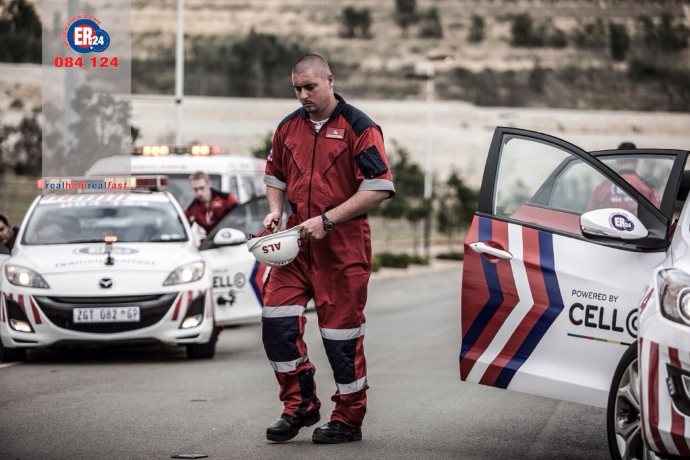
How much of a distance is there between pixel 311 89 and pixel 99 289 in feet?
16.1

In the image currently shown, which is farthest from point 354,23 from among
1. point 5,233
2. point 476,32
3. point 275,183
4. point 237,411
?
point 275,183

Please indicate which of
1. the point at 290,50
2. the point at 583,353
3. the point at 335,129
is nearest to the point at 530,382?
the point at 583,353

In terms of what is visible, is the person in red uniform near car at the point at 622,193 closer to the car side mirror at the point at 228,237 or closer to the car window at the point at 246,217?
the car side mirror at the point at 228,237

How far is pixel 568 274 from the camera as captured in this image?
7367 mm

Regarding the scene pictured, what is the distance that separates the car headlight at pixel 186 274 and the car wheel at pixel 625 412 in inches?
255

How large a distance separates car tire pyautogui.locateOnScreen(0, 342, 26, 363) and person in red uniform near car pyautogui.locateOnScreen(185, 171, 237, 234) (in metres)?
3.30

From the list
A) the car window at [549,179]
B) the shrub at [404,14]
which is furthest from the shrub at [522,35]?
the car window at [549,179]

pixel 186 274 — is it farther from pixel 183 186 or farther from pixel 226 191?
pixel 183 186

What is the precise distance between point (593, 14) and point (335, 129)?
135 m

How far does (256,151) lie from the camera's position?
3269 cm

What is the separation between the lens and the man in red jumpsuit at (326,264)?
8.11 m

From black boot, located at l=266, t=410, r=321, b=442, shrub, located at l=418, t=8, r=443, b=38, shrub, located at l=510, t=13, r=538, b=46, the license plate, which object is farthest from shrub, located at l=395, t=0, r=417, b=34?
black boot, located at l=266, t=410, r=321, b=442

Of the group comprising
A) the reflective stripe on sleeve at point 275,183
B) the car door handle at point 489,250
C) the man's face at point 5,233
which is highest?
the reflective stripe on sleeve at point 275,183

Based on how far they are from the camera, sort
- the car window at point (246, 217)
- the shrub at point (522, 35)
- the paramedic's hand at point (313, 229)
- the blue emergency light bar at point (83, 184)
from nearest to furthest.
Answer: the paramedic's hand at point (313, 229) < the blue emergency light bar at point (83, 184) < the car window at point (246, 217) < the shrub at point (522, 35)
